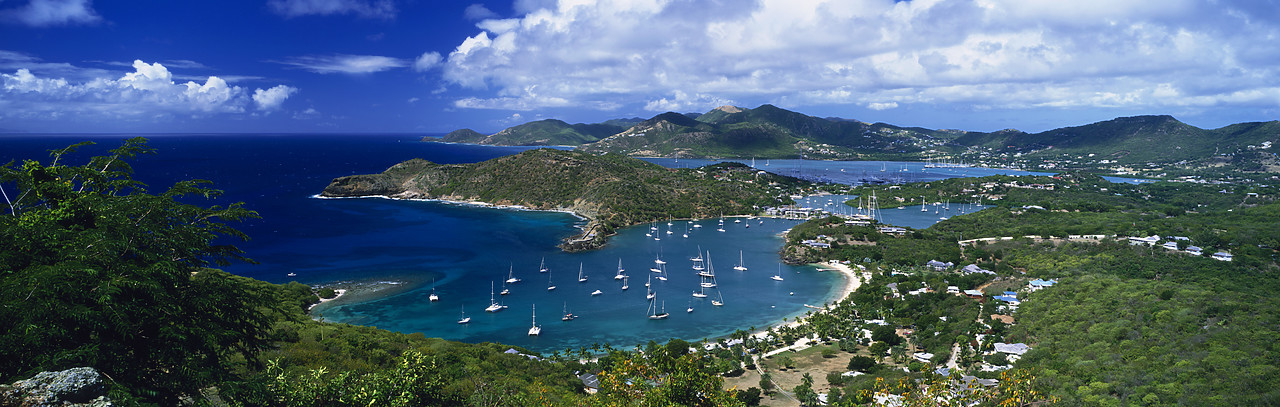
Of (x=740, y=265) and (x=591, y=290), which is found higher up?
(x=740, y=265)

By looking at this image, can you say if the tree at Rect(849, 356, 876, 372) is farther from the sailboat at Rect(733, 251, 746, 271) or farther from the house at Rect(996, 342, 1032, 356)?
the sailboat at Rect(733, 251, 746, 271)

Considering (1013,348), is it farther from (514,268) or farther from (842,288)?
(514,268)

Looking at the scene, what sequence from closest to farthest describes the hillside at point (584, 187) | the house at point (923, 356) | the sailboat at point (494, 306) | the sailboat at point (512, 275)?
the house at point (923, 356), the sailboat at point (494, 306), the sailboat at point (512, 275), the hillside at point (584, 187)

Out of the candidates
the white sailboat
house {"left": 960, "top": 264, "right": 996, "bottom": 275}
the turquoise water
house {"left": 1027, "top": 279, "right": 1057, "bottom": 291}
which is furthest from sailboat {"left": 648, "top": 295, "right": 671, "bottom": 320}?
house {"left": 1027, "top": 279, "right": 1057, "bottom": 291}

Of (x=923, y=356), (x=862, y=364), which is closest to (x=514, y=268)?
(x=862, y=364)

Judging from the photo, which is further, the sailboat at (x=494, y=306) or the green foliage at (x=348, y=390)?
the sailboat at (x=494, y=306)


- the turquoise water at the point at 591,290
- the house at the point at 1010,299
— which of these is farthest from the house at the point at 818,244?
the house at the point at 1010,299

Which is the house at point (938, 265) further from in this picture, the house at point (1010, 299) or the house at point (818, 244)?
the house at point (1010, 299)
